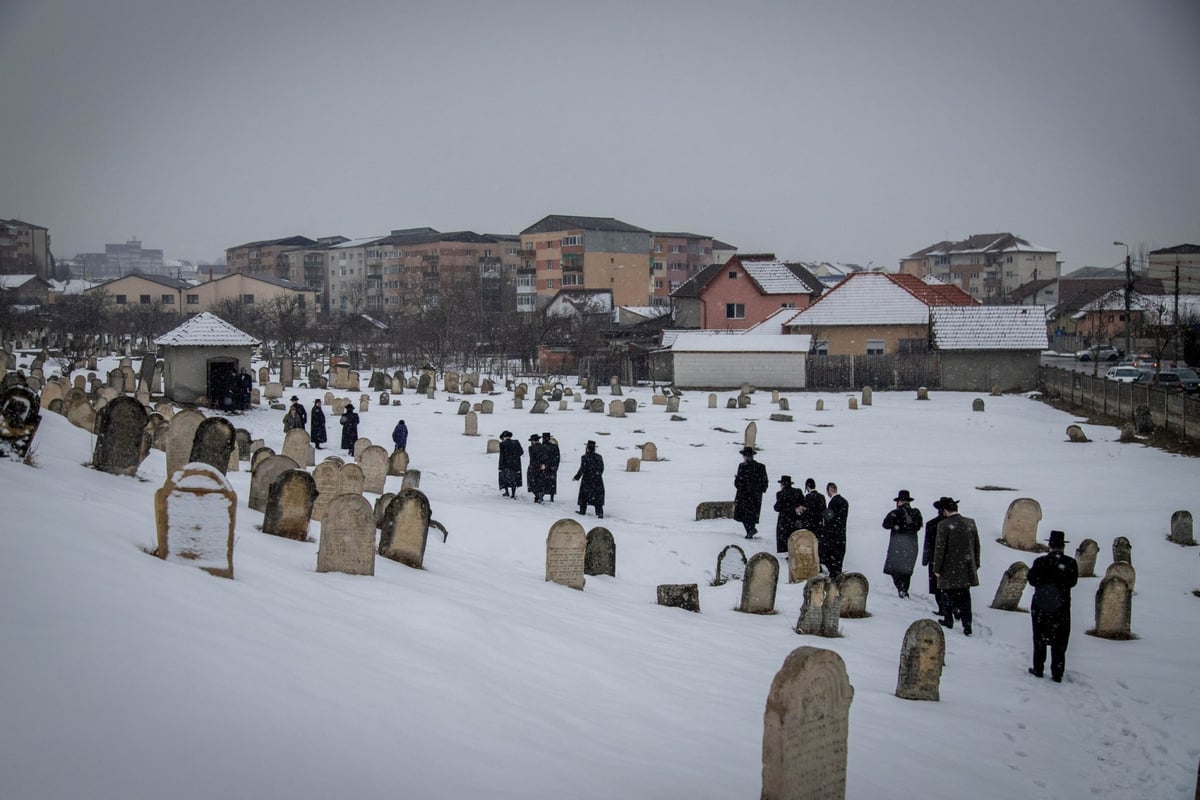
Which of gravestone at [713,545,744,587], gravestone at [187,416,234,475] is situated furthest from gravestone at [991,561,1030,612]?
gravestone at [187,416,234,475]

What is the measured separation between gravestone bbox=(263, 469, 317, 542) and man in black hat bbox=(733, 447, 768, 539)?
304 inches

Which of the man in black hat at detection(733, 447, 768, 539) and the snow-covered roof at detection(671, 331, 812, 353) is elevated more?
the snow-covered roof at detection(671, 331, 812, 353)

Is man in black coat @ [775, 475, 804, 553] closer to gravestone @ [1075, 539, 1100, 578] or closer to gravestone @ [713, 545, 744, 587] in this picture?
gravestone @ [713, 545, 744, 587]

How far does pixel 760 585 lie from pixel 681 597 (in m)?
0.93

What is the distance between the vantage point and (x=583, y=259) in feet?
304

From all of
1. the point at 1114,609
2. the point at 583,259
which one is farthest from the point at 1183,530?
the point at 583,259

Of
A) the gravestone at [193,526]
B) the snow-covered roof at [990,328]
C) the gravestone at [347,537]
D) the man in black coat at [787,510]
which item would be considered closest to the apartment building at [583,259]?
the snow-covered roof at [990,328]

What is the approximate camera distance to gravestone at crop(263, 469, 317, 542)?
10391mm

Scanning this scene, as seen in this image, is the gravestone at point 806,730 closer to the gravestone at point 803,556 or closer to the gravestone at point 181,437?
the gravestone at point 803,556

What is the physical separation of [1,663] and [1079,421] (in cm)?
3369

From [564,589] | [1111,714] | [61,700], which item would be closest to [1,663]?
[61,700]

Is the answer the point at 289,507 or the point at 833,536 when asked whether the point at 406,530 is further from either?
the point at 833,536

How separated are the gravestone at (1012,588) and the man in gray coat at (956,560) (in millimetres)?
1365

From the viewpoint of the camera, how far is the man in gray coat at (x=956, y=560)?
35.2ft
